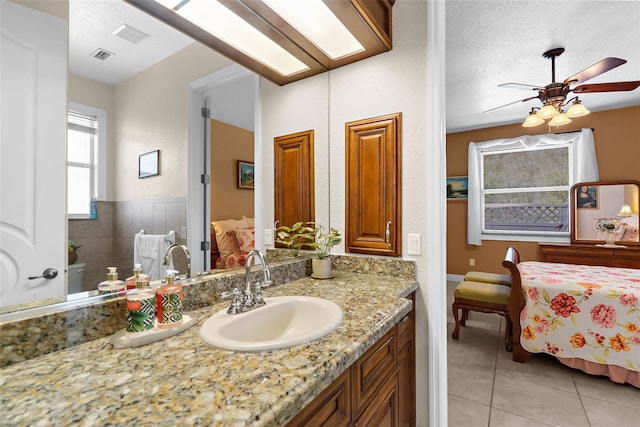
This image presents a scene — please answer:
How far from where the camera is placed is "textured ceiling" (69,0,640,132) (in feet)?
2.75

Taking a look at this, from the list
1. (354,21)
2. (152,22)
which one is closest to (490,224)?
(354,21)

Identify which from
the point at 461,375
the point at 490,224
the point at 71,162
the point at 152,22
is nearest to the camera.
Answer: the point at 71,162

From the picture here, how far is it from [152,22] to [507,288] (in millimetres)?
3293

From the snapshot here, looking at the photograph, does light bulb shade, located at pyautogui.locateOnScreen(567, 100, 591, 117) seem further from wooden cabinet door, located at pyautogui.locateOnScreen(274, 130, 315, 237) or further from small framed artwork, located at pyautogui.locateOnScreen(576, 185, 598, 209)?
wooden cabinet door, located at pyautogui.locateOnScreen(274, 130, 315, 237)

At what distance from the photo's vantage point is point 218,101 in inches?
49.3

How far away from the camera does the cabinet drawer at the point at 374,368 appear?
89cm

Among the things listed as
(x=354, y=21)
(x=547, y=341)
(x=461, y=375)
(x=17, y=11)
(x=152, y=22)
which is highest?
(x=354, y=21)

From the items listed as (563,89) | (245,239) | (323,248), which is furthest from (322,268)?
(563,89)

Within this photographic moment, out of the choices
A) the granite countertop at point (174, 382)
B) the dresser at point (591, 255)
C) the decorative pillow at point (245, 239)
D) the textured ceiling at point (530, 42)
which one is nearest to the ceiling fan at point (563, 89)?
the textured ceiling at point (530, 42)

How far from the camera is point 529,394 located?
199 centimetres

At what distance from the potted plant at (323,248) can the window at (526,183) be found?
4.00 metres

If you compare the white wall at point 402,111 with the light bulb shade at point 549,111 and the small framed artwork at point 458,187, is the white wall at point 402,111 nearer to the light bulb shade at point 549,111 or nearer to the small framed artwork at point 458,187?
the light bulb shade at point 549,111

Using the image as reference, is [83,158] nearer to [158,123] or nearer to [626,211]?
[158,123]

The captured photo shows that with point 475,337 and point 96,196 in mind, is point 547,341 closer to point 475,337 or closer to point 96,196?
point 475,337
